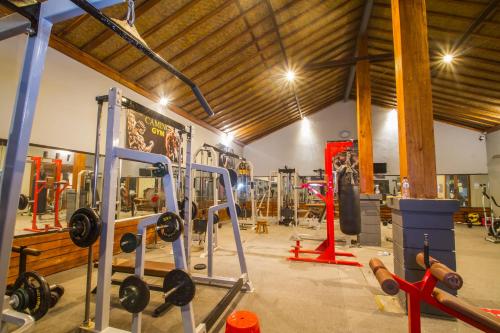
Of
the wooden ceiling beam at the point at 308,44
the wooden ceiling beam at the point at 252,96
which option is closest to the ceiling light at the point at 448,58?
the wooden ceiling beam at the point at 308,44

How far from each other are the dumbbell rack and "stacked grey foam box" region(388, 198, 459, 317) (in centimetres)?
216

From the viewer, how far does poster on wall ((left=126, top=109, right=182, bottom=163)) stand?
4969 millimetres

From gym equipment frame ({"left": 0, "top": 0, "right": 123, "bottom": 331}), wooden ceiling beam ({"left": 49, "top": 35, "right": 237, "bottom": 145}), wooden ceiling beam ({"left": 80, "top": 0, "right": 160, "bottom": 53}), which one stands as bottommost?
gym equipment frame ({"left": 0, "top": 0, "right": 123, "bottom": 331})

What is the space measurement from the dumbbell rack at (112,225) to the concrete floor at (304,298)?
27.4 inches

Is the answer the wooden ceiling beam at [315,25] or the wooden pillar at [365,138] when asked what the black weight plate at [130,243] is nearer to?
the wooden ceiling beam at [315,25]

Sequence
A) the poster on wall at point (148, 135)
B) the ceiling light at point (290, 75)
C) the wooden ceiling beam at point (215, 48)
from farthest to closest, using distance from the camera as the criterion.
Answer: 1. the ceiling light at point (290, 75)
2. the poster on wall at point (148, 135)
3. the wooden ceiling beam at point (215, 48)

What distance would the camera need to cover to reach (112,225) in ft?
5.58

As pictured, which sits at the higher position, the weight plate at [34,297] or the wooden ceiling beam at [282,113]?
the wooden ceiling beam at [282,113]

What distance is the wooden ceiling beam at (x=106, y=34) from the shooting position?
3.72m

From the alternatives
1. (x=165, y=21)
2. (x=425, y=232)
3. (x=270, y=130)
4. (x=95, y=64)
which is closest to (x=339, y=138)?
(x=270, y=130)

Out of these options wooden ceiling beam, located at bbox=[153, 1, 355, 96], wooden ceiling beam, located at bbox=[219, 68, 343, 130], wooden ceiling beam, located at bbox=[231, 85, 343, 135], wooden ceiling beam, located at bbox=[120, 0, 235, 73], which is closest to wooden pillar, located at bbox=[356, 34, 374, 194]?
wooden ceiling beam, located at bbox=[153, 1, 355, 96]

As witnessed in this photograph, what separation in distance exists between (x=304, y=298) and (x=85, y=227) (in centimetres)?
236

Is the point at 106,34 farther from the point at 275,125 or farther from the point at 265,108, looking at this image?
the point at 275,125

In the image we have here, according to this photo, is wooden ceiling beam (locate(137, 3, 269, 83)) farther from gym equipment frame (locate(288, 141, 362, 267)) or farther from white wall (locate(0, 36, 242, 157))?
gym equipment frame (locate(288, 141, 362, 267))
